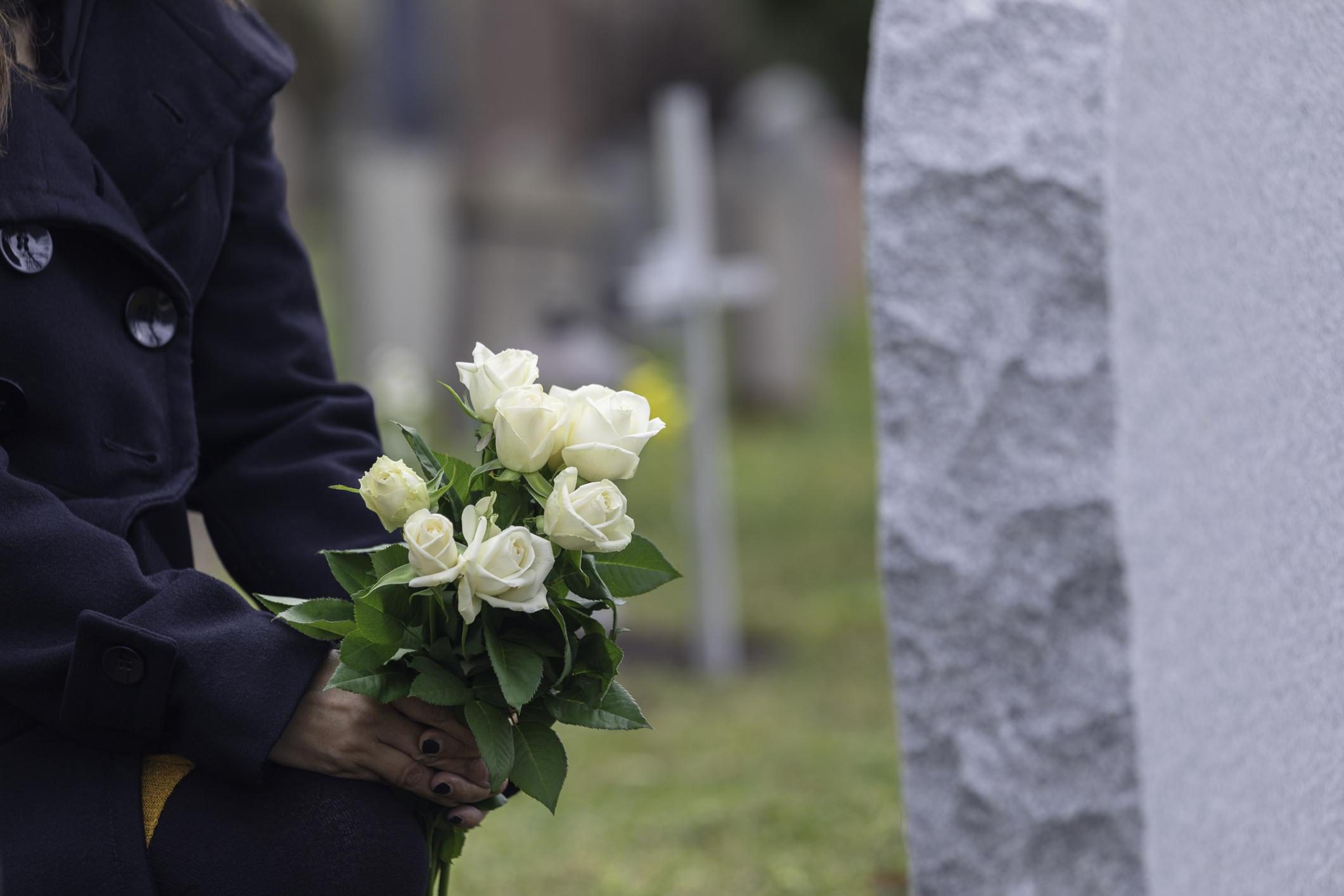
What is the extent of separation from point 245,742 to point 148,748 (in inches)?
5.3

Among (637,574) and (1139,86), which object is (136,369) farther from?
(1139,86)

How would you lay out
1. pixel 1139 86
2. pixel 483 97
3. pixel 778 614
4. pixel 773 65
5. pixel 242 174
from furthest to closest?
pixel 773 65, pixel 483 97, pixel 778 614, pixel 1139 86, pixel 242 174

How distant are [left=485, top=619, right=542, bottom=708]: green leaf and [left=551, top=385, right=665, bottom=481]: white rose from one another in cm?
17

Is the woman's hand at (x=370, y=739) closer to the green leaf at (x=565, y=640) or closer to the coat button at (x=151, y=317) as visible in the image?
the green leaf at (x=565, y=640)

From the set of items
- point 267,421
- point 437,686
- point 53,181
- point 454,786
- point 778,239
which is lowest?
point 454,786

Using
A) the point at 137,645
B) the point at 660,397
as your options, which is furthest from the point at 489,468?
the point at 660,397

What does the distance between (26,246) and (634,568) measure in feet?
2.24

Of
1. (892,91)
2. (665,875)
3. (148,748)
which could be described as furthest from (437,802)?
(665,875)

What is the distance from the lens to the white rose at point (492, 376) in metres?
1.32

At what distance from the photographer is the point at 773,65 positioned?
72.1 feet

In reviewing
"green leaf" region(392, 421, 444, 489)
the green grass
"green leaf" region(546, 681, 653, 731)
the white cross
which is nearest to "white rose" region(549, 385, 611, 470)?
"green leaf" region(392, 421, 444, 489)

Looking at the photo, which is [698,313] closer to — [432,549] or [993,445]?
[993,445]

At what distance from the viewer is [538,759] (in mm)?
1339

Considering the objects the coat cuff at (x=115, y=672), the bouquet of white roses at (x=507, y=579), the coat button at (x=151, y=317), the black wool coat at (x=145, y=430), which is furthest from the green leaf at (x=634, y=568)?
the coat button at (x=151, y=317)
